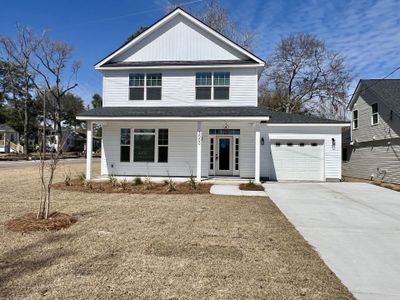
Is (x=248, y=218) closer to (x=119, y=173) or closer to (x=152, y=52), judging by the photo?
(x=119, y=173)

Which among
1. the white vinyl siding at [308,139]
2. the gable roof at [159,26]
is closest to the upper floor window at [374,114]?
the white vinyl siding at [308,139]

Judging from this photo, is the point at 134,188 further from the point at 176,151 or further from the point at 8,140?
the point at 8,140

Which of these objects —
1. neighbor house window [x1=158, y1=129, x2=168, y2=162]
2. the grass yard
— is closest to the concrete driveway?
the grass yard

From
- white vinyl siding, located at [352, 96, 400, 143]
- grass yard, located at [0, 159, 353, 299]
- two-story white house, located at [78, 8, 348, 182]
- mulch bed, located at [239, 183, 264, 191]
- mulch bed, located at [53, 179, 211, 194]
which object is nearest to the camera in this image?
grass yard, located at [0, 159, 353, 299]

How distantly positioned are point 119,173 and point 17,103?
158ft

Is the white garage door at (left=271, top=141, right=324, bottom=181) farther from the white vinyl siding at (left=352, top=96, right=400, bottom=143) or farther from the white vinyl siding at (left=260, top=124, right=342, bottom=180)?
the white vinyl siding at (left=352, top=96, right=400, bottom=143)

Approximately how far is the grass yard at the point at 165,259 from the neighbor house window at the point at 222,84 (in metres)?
9.32

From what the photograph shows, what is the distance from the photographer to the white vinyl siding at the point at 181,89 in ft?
52.7

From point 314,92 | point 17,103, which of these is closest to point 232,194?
point 314,92

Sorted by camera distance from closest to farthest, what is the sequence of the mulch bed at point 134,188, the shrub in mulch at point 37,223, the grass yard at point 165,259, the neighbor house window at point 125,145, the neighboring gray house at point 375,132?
the grass yard at point 165,259, the shrub in mulch at point 37,223, the mulch bed at point 134,188, the neighbor house window at point 125,145, the neighboring gray house at point 375,132

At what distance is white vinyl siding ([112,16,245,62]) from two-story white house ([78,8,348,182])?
0.05 m

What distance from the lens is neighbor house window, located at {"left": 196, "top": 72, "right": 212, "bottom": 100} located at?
16250 mm

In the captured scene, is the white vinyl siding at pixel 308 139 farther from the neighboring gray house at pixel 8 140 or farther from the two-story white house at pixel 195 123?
the neighboring gray house at pixel 8 140

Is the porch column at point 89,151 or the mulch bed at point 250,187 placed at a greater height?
the porch column at point 89,151
